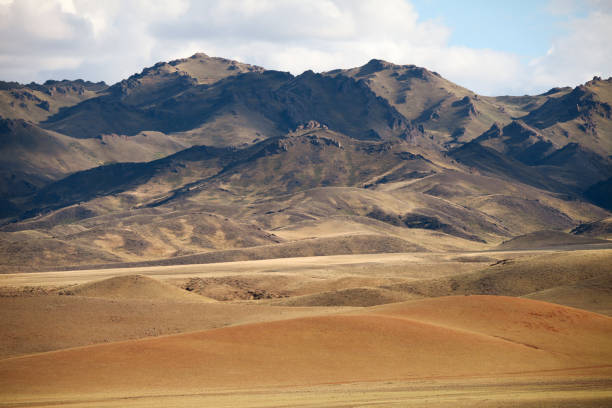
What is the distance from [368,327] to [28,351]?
2680cm

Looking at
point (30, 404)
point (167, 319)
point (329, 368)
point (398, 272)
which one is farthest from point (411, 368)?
point (398, 272)

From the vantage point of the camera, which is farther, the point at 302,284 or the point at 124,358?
the point at 302,284

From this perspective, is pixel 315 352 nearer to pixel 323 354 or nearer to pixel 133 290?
pixel 323 354

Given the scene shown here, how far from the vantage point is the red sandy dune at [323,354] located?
1623 inches

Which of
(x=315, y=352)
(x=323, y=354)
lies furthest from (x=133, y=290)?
(x=323, y=354)

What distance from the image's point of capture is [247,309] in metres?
71.9

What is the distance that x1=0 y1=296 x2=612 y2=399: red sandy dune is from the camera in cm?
4122

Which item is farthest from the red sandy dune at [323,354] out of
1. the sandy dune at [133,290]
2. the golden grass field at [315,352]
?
the sandy dune at [133,290]

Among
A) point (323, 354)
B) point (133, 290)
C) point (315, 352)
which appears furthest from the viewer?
point (133, 290)

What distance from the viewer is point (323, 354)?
46062 millimetres

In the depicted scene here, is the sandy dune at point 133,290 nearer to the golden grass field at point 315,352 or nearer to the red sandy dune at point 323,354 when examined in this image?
the golden grass field at point 315,352

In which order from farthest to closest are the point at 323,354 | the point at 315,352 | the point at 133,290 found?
1. the point at 133,290
2. the point at 315,352
3. the point at 323,354

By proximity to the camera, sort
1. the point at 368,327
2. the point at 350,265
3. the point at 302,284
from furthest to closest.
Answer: the point at 350,265
the point at 302,284
the point at 368,327

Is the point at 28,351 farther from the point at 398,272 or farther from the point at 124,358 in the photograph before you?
the point at 398,272
